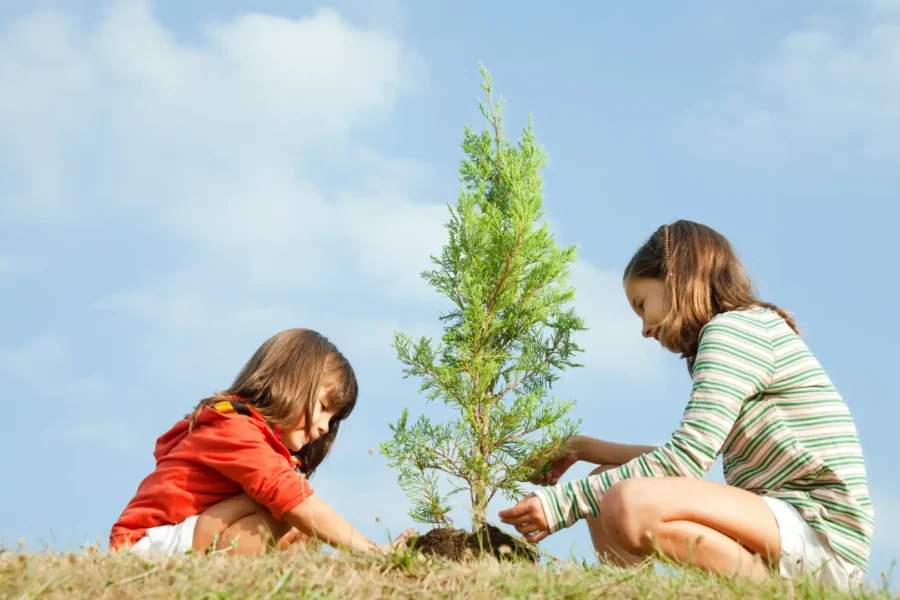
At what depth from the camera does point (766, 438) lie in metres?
4.38

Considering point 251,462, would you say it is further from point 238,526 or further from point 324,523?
point 324,523

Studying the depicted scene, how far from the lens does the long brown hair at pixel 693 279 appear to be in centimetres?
475

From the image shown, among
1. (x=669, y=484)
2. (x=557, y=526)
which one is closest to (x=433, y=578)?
(x=557, y=526)

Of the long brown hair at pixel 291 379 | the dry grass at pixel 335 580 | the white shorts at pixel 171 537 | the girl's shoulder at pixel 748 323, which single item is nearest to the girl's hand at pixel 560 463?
the long brown hair at pixel 291 379

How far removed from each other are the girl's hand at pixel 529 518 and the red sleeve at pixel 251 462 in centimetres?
123

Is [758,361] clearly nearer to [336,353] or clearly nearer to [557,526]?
[557,526]

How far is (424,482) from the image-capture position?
683 centimetres

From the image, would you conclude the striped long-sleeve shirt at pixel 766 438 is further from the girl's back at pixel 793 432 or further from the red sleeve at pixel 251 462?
the red sleeve at pixel 251 462

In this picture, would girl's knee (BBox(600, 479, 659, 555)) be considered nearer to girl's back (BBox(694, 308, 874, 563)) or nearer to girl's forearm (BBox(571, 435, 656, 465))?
girl's back (BBox(694, 308, 874, 563))

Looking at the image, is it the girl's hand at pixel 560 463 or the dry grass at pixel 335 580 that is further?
the girl's hand at pixel 560 463

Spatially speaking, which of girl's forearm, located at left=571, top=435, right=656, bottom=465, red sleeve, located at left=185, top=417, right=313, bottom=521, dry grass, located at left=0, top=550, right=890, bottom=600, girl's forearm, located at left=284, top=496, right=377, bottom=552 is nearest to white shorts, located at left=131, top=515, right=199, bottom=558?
red sleeve, located at left=185, top=417, right=313, bottom=521

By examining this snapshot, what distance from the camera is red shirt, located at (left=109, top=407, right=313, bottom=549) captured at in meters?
4.57

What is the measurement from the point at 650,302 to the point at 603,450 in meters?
1.49

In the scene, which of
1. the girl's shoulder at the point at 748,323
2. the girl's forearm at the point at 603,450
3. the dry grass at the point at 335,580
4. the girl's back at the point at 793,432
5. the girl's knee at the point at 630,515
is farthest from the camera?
the girl's forearm at the point at 603,450
